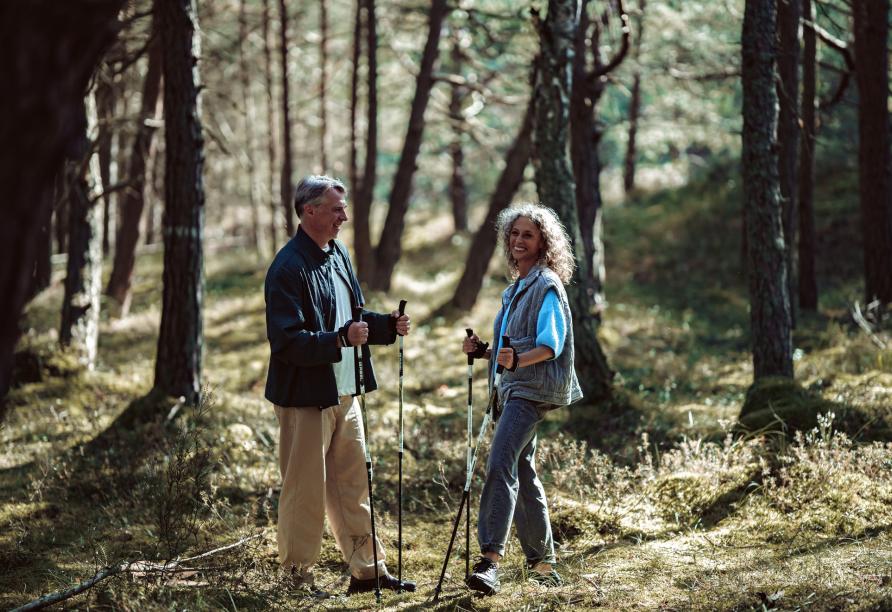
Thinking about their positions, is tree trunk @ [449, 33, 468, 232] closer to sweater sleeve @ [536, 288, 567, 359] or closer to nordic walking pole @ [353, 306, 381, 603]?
nordic walking pole @ [353, 306, 381, 603]

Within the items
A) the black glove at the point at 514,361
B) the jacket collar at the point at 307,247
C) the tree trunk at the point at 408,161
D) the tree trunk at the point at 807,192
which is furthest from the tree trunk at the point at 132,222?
the black glove at the point at 514,361

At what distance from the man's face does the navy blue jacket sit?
0.32 feet

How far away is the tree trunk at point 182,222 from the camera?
818cm

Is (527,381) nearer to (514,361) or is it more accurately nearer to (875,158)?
(514,361)

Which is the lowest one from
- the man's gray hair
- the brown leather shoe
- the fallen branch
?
the brown leather shoe

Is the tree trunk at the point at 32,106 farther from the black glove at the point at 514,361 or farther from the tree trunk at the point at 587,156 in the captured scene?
the tree trunk at the point at 587,156

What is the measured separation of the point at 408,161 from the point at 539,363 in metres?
10.9

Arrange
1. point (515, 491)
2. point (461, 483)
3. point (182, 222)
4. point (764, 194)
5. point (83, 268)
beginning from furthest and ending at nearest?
point (83, 268) → point (182, 222) → point (764, 194) → point (461, 483) → point (515, 491)

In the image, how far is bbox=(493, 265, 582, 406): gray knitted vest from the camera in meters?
4.81

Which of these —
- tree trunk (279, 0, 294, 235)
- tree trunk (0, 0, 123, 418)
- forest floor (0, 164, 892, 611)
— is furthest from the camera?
tree trunk (279, 0, 294, 235)

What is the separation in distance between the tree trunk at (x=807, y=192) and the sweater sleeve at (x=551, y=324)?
9613 millimetres

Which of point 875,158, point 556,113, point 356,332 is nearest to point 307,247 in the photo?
point 356,332

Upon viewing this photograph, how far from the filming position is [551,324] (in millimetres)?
4688

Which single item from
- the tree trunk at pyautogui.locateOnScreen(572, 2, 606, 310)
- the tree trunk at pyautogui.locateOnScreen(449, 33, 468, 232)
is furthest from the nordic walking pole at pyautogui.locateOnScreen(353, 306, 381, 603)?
the tree trunk at pyautogui.locateOnScreen(449, 33, 468, 232)
